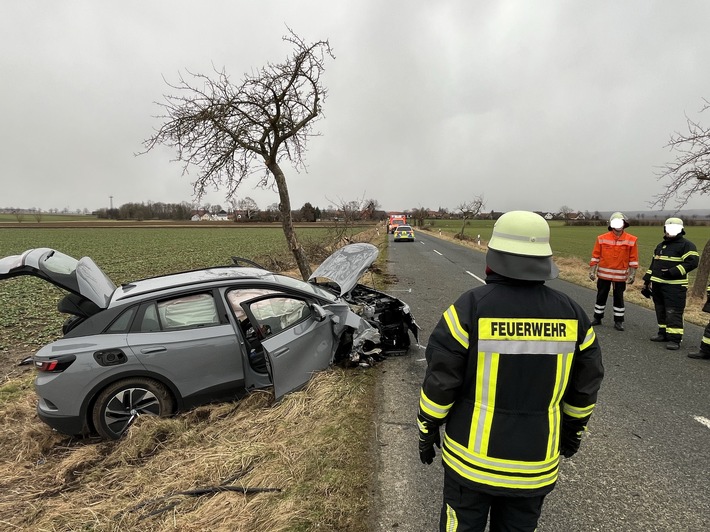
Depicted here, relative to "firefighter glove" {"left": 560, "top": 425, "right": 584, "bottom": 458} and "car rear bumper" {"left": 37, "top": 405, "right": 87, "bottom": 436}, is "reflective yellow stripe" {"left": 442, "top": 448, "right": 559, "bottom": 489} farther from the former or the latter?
"car rear bumper" {"left": 37, "top": 405, "right": 87, "bottom": 436}

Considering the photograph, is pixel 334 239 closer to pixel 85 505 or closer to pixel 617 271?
pixel 617 271

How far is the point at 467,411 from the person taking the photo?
1651mm

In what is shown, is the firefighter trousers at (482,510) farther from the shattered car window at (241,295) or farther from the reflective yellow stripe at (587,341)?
the shattered car window at (241,295)

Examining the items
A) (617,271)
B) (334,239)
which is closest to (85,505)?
(617,271)

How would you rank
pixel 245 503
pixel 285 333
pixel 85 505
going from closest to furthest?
pixel 245 503 → pixel 85 505 → pixel 285 333

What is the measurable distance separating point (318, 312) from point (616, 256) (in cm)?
560

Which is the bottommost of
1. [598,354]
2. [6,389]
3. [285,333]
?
[6,389]

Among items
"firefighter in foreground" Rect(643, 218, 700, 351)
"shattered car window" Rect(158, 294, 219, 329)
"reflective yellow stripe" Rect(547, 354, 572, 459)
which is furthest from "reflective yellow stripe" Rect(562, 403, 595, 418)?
"firefighter in foreground" Rect(643, 218, 700, 351)

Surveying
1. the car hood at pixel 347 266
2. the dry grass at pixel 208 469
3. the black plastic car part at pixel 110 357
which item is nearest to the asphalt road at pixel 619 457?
the dry grass at pixel 208 469

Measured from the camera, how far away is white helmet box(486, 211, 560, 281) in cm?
155

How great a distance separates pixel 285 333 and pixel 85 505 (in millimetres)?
2055

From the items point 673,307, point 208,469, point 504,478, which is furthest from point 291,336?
point 673,307

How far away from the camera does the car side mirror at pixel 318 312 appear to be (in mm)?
4125

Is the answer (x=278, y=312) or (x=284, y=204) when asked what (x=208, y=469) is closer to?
(x=278, y=312)
